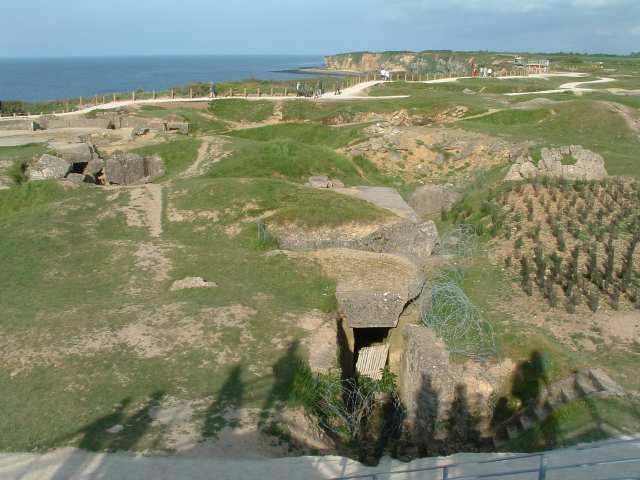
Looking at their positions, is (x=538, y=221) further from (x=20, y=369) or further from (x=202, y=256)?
(x=20, y=369)

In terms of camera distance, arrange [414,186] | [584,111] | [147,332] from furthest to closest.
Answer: [584,111], [414,186], [147,332]

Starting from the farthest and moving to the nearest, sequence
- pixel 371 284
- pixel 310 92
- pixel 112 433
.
Result: pixel 310 92 → pixel 371 284 → pixel 112 433

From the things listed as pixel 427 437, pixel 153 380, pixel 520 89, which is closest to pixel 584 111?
pixel 520 89

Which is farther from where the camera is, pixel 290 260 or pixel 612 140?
pixel 612 140

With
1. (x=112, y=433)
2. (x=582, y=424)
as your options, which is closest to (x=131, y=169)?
Result: (x=112, y=433)

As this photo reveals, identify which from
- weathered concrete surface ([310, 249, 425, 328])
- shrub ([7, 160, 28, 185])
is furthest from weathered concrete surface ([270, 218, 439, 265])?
shrub ([7, 160, 28, 185])

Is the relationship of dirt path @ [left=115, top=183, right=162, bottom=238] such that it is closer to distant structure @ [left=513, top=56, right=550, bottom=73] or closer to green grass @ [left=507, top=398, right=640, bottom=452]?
green grass @ [left=507, top=398, right=640, bottom=452]

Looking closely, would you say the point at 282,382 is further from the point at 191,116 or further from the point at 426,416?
the point at 191,116

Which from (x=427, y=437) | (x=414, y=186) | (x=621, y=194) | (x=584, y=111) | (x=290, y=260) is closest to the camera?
(x=427, y=437)
